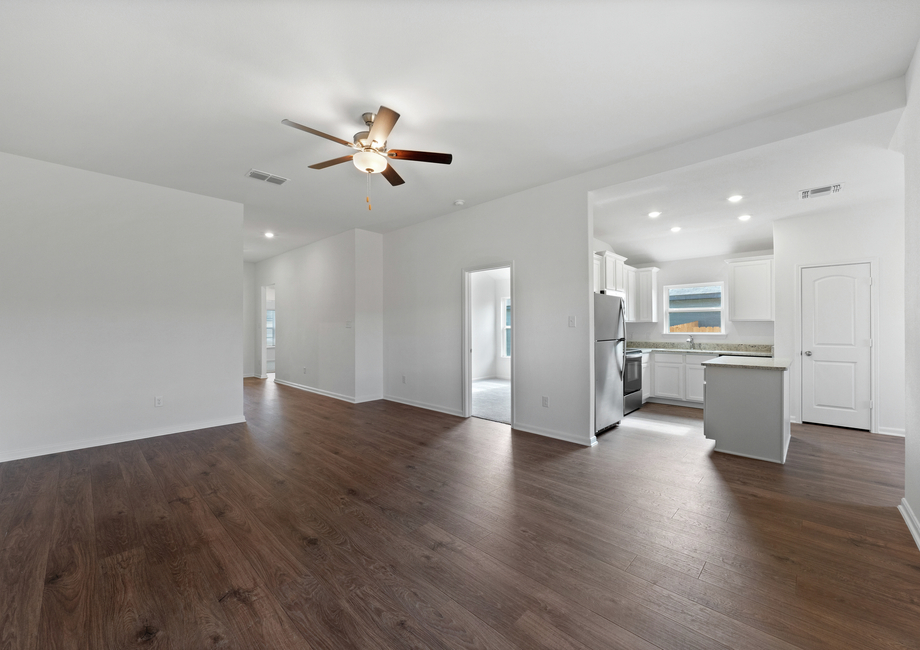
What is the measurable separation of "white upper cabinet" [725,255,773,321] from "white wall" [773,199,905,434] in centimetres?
91

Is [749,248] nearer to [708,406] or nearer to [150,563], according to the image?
[708,406]

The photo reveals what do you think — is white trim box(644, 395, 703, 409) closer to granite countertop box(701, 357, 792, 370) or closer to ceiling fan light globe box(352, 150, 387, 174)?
granite countertop box(701, 357, 792, 370)

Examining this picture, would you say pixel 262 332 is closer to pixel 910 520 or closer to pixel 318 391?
pixel 318 391

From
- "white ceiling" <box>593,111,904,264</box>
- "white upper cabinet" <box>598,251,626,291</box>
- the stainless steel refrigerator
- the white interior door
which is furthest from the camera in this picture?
"white upper cabinet" <box>598,251,626,291</box>

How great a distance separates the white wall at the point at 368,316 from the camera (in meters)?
5.98

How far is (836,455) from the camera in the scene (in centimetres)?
354

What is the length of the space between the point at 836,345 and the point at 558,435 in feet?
11.7

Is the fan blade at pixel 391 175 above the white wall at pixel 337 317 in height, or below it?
above

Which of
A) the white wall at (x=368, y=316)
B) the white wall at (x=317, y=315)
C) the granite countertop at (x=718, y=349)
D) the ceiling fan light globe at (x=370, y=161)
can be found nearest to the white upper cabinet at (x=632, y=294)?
the granite countertop at (x=718, y=349)

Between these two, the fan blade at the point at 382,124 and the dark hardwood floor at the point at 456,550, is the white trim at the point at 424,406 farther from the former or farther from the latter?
the fan blade at the point at 382,124

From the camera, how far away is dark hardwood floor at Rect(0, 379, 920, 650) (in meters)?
1.54

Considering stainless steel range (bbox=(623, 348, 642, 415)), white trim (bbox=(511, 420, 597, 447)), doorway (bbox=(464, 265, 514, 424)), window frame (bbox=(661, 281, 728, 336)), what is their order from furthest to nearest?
doorway (bbox=(464, 265, 514, 424))
window frame (bbox=(661, 281, 728, 336))
stainless steel range (bbox=(623, 348, 642, 415))
white trim (bbox=(511, 420, 597, 447))

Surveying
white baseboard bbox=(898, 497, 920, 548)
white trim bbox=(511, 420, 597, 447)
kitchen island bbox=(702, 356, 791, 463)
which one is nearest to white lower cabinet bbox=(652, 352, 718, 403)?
kitchen island bbox=(702, 356, 791, 463)

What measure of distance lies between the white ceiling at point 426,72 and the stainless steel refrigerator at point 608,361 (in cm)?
169
